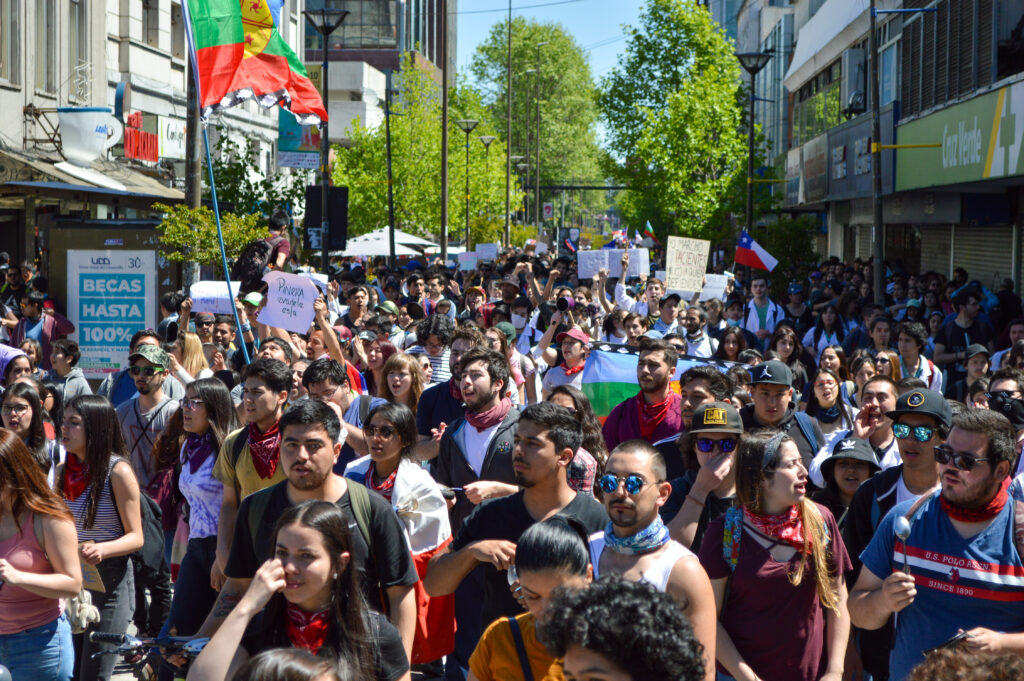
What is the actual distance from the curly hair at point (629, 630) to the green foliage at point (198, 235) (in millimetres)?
10755

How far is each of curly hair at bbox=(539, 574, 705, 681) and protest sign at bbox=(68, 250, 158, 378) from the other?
1030cm

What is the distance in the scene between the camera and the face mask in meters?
7.00

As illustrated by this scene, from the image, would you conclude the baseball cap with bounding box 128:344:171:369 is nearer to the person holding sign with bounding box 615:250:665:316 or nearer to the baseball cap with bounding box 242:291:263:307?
the baseball cap with bounding box 242:291:263:307

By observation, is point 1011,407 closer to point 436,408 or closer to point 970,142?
point 436,408

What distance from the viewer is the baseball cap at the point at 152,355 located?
304 inches

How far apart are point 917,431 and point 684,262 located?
1099 centimetres

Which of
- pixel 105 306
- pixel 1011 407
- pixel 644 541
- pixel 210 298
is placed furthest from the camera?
pixel 105 306

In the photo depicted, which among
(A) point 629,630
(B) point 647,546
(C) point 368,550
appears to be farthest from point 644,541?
(A) point 629,630

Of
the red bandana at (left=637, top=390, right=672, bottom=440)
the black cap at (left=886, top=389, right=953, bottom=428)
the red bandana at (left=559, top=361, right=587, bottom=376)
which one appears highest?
the black cap at (left=886, top=389, right=953, bottom=428)

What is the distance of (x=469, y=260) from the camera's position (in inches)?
1228

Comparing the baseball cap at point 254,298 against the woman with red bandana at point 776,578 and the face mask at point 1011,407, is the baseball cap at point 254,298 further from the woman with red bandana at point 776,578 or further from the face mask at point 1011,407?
the woman with red bandana at point 776,578

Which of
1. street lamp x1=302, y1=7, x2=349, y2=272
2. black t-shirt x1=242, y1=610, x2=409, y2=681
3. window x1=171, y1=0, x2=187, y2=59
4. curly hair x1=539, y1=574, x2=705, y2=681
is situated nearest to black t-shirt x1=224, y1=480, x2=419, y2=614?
black t-shirt x1=242, y1=610, x2=409, y2=681

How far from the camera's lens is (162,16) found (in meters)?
30.1

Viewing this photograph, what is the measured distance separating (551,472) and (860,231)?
111ft
